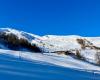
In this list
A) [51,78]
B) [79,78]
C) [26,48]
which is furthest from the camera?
[26,48]

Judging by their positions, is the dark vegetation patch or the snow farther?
the dark vegetation patch

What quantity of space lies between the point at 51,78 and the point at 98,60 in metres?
19.8

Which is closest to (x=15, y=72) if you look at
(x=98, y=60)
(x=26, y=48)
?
(x=98, y=60)

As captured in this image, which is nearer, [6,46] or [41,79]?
[41,79]

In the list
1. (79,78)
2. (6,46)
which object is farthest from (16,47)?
(79,78)

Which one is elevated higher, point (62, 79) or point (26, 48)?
point (26, 48)

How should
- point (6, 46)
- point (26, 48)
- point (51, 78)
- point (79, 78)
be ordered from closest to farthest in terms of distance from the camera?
1. point (51, 78)
2. point (79, 78)
3. point (6, 46)
4. point (26, 48)

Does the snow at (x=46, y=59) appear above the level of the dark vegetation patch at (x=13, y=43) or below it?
below

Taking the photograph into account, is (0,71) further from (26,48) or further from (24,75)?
(26,48)

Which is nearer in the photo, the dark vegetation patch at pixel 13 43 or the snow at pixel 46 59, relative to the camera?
the snow at pixel 46 59

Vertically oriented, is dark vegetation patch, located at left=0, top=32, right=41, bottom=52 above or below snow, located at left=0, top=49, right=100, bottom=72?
above

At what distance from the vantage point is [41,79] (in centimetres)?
468

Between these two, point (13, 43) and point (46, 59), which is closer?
point (46, 59)

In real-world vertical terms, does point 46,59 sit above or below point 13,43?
below
